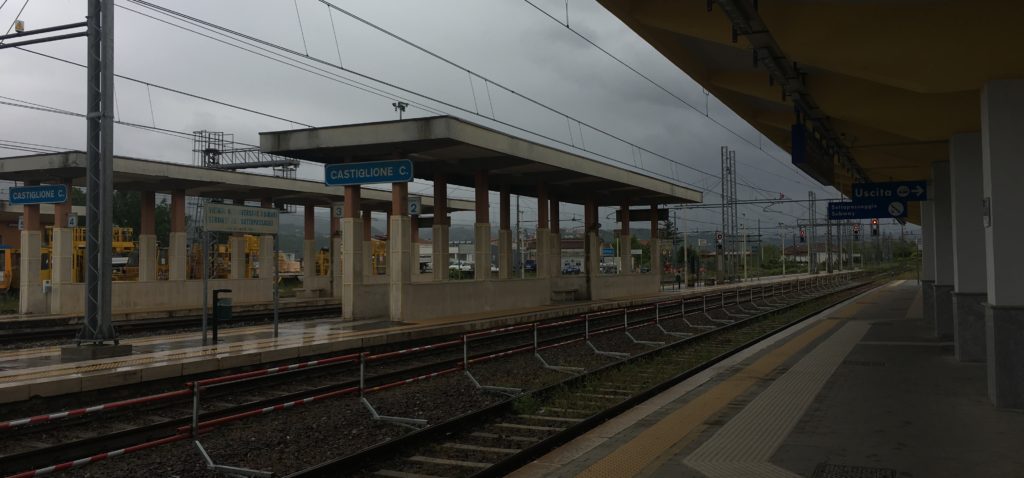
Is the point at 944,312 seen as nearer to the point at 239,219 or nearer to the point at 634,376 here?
the point at 634,376

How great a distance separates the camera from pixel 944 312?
16562 millimetres

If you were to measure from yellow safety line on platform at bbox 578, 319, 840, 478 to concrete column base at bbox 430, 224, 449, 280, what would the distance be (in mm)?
14586

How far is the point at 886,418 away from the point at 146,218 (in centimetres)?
2656

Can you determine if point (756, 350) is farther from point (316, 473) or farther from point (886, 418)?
point (316, 473)

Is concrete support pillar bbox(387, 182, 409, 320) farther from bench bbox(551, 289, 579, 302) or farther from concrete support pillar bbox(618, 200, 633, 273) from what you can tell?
concrete support pillar bbox(618, 200, 633, 273)

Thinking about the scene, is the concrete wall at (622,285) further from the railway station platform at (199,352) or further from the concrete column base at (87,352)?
the concrete column base at (87,352)

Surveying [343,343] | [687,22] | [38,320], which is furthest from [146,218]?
[687,22]

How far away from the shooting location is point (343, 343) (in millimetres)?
16219

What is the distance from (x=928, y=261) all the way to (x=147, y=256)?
25976 mm

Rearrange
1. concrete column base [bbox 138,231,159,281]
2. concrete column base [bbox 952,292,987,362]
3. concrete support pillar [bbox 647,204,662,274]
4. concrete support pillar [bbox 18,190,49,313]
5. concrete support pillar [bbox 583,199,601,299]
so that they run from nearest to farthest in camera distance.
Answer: concrete column base [bbox 952,292,987,362]
concrete support pillar [bbox 18,190,49,313]
concrete column base [bbox 138,231,159,281]
concrete support pillar [bbox 583,199,601,299]
concrete support pillar [bbox 647,204,662,274]

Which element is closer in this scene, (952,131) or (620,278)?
(952,131)

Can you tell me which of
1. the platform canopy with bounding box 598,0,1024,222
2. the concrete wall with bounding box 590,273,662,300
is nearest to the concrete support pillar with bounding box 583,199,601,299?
the concrete wall with bounding box 590,273,662,300

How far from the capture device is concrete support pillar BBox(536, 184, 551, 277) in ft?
Result: 97.4

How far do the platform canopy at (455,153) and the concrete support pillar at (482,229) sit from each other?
0.51 meters
